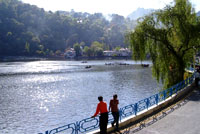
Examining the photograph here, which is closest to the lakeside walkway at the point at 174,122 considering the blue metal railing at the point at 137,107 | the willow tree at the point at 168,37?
the blue metal railing at the point at 137,107

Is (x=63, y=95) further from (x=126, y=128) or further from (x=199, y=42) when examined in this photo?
(x=126, y=128)

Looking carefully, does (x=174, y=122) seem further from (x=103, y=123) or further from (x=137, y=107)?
(x=103, y=123)

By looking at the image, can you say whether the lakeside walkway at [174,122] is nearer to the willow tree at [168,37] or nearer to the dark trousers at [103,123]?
the dark trousers at [103,123]

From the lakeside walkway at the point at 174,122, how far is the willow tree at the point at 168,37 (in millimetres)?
7817

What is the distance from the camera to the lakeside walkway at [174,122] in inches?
478

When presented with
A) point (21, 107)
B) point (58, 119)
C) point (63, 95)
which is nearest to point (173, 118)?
point (58, 119)

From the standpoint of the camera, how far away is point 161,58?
24.5 meters

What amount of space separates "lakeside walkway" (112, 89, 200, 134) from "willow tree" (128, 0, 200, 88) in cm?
782

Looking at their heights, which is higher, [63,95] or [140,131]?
[140,131]

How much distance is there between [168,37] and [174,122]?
13062mm

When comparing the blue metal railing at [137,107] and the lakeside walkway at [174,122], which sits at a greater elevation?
the blue metal railing at [137,107]

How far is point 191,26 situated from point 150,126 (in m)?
13.7

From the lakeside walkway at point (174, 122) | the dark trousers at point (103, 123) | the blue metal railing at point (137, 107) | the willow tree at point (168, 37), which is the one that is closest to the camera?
the blue metal railing at point (137, 107)

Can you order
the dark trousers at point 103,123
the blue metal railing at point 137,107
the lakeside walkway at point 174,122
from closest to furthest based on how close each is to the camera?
the blue metal railing at point 137,107
the dark trousers at point 103,123
the lakeside walkway at point 174,122
